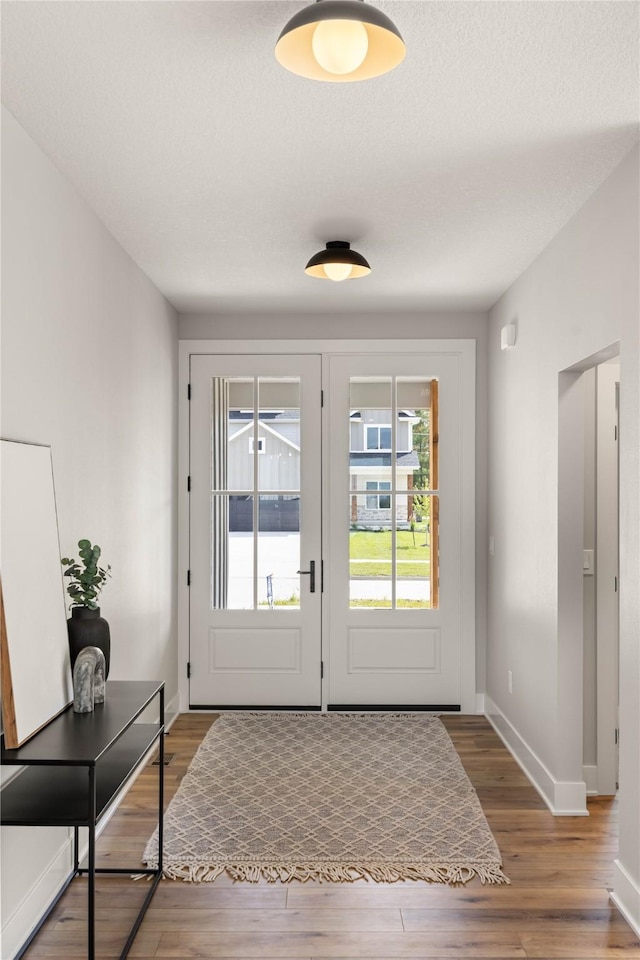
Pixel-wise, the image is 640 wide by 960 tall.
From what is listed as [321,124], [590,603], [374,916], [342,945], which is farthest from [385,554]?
[321,124]

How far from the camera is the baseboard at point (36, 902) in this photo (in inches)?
89.1

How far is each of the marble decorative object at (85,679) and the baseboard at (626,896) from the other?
1.88 m

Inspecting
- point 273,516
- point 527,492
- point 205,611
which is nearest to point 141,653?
point 205,611

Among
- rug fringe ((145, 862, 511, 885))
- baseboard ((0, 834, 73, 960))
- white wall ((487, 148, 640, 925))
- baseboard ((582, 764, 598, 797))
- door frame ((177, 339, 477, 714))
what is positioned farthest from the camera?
door frame ((177, 339, 477, 714))

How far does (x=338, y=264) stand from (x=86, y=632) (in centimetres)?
189

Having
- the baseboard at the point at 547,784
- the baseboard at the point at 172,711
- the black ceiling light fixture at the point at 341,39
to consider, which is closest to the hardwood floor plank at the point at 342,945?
the baseboard at the point at 547,784

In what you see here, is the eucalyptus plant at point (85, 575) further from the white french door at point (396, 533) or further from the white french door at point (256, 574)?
the white french door at point (396, 533)

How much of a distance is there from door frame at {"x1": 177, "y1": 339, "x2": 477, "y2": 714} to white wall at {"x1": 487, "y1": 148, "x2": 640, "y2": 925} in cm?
15

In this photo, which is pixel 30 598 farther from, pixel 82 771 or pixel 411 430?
pixel 411 430

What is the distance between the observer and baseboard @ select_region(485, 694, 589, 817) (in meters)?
3.34

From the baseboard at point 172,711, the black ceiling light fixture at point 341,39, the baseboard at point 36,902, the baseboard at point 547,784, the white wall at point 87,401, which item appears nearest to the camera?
the black ceiling light fixture at point 341,39

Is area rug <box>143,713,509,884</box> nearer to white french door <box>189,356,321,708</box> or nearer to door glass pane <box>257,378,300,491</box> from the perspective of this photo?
white french door <box>189,356,321,708</box>

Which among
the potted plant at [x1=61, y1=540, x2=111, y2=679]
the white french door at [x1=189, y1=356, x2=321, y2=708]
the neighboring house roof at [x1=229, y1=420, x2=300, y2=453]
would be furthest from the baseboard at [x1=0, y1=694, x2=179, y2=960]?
the neighboring house roof at [x1=229, y1=420, x2=300, y2=453]

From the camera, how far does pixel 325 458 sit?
16.3 feet
